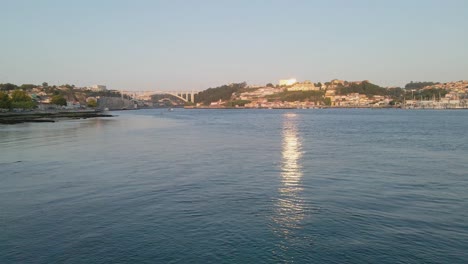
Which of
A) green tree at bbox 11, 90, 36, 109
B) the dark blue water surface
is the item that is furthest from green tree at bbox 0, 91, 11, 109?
the dark blue water surface

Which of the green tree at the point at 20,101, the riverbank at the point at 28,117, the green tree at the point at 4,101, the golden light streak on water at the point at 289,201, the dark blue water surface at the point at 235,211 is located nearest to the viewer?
the dark blue water surface at the point at 235,211

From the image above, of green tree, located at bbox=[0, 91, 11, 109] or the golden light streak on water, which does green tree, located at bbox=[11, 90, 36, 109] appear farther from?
the golden light streak on water

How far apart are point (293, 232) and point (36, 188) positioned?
27.0 feet

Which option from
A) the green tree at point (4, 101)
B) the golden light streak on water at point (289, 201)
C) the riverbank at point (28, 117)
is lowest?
the golden light streak on water at point (289, 201)

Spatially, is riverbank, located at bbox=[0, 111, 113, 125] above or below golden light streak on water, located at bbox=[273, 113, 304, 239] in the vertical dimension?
above

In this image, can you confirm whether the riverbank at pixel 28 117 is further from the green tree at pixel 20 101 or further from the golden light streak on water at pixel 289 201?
the golden light streak on water at pixel 289 201

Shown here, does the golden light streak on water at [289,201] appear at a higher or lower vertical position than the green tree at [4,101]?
lower

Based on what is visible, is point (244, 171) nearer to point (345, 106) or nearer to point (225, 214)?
point (225, 214)

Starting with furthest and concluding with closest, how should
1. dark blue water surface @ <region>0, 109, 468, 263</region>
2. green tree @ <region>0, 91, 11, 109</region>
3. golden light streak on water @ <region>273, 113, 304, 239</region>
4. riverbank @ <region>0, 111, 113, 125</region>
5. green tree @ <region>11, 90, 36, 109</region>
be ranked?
1. green tree @ <region>11, 90, 36, 109</region>
2. green tree @ <region>0, 91, 11, 109</region>
3. riverbank @ <region>0, 111, 113, 125</region>
4. golden light streak on water @ <region>273, 113, 304, 239</region>
5. dark blue water surface @ <region>0, 109, 468, 263</region>

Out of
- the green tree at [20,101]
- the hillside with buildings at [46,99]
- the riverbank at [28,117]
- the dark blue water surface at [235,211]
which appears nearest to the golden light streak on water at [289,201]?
the dark blue water surface at [235,211]

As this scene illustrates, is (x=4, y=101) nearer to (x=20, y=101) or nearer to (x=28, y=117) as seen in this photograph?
(x=28, y=117)

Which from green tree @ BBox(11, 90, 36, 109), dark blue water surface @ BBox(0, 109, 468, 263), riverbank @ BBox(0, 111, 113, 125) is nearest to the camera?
dark blue water surface @ BBox(0, 109, 468, 263)

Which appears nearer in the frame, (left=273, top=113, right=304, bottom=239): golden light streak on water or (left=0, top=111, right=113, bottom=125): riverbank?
(left=273, top=113, right=304, bottom=239): golden light streak on water

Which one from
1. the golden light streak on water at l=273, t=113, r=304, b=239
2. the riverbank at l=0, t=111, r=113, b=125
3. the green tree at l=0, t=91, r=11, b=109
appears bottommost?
the golden light streak on water at l=273, t=113, r=304, b=239
